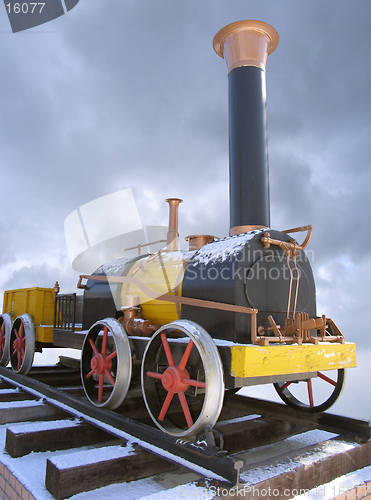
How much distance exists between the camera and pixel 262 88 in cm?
469

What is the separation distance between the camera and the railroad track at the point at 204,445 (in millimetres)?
2465

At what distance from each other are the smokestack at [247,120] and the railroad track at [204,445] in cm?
207

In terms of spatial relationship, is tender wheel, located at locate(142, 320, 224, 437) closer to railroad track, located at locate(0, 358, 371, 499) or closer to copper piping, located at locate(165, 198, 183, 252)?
railroad track, located at locate(0, 358, 371, 499)

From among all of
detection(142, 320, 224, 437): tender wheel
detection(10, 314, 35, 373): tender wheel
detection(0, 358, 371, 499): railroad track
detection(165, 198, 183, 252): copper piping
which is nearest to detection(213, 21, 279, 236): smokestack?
detection(165, 198, 183, 252): copper piping

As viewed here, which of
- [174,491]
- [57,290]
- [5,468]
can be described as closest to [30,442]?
[5,468]

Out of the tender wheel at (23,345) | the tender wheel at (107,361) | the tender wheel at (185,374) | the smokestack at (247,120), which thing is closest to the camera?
the tender wheel at (185,374)

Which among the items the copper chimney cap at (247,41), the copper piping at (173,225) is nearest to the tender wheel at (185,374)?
the copper piping at (173,225)

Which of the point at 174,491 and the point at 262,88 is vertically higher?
the point at 262,88

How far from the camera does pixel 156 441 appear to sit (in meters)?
2.92

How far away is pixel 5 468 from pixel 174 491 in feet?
4.74

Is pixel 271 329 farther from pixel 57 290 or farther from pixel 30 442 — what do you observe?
pixel 57 290

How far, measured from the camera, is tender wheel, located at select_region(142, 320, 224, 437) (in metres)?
2.68

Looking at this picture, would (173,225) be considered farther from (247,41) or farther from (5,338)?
(5,338)

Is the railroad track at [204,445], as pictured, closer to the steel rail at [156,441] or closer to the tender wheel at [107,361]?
the steel rail at [156,441]
